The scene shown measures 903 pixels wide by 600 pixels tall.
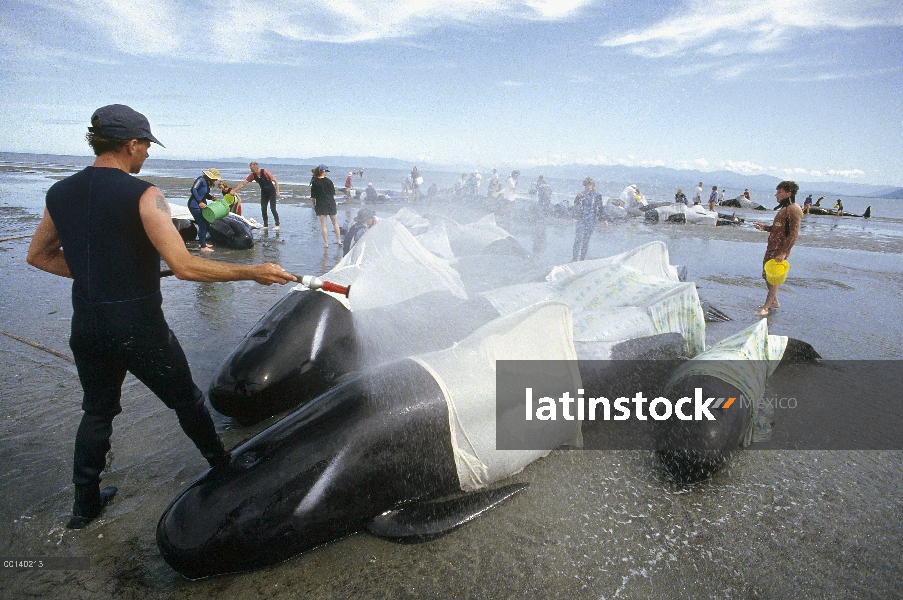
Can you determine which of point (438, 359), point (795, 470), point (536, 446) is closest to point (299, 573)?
point (438, 359)

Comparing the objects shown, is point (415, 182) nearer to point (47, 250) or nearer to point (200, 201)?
point (200, 201)

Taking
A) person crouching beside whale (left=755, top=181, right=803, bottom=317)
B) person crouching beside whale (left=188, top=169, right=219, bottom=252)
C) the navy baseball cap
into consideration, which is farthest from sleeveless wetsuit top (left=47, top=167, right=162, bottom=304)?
person crouching beside whale (left=188, top=169, right=219, bottom=252)

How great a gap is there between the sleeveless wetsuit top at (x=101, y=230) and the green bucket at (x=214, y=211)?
804cm

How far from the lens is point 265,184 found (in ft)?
40.1

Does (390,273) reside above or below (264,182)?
below

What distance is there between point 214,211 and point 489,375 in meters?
8.90

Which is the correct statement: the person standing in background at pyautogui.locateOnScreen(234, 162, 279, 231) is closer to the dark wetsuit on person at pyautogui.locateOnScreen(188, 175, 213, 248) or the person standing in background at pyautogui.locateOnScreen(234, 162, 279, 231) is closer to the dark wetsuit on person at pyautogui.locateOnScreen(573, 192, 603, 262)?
the dark wetsuit on person at pyautogui.locateOnScreen(188, 175, 213, 248)

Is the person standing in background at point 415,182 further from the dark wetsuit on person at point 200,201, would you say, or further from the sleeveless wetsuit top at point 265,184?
the dark wetsuit on person at point 200,201

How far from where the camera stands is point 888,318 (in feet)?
23.0

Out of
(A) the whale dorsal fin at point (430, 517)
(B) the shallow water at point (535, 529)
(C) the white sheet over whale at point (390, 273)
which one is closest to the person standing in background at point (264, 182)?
(B) the shallow water at point (535, 529)

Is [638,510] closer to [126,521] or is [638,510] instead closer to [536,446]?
[536,446]

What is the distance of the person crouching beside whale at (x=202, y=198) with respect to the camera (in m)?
9.37

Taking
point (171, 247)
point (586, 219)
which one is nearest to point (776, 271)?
point (586, 219)

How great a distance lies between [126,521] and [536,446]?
2.27 meters
